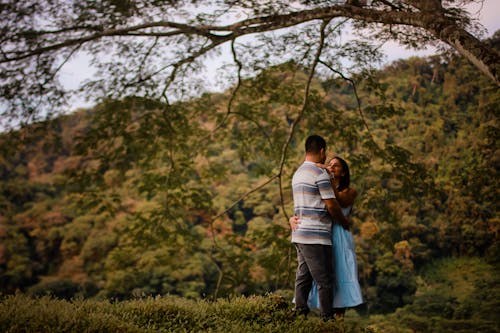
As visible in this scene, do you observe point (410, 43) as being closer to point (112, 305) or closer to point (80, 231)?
point (112, 305)

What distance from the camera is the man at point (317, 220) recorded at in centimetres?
322

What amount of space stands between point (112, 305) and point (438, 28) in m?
3.82

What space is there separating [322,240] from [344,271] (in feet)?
1.24

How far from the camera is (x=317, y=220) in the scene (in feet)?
10.7

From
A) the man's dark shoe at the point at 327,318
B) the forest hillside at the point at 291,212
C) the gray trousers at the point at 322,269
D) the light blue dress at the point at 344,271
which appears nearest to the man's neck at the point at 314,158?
the light blue dress at the point at 344,271

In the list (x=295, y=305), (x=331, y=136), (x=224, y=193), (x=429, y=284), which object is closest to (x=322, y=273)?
(x=295, y=305)

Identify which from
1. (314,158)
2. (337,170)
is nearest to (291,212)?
(337,170)

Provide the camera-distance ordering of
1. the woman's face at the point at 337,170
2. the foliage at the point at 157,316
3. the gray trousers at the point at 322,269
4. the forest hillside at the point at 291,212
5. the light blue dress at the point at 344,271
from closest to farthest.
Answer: the foliage at the point at 157,316 → the gray trousers at the point at 322,269 → the light blue dress at the point at 344,271 → the woman's face at the point at 337,170 → the forest hillside at the point at 291,212

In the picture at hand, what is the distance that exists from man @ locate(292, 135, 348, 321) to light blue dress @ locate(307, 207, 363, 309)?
12cm

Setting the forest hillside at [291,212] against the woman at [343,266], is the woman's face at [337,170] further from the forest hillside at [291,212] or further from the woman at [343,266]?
the forest hillside at [291,212]

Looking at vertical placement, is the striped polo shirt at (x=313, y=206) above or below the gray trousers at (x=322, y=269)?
above

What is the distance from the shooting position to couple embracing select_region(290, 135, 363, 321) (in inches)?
127

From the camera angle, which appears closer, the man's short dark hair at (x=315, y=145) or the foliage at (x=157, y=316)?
the foliage at (x=157, y=316)

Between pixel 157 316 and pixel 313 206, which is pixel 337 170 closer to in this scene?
pixel 313 206
